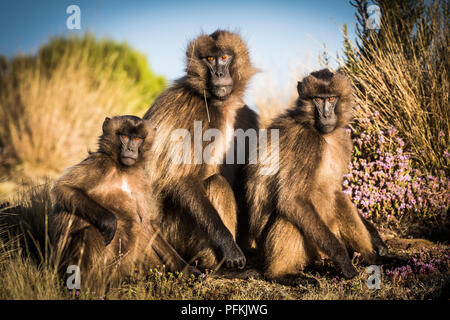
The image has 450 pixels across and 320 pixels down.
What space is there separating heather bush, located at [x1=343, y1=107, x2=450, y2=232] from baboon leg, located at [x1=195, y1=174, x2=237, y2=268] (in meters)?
1.61

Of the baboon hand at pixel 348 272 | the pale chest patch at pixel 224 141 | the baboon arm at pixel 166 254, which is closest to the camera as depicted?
the baboon hand at pixel 348 272

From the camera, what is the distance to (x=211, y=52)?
4316 mm

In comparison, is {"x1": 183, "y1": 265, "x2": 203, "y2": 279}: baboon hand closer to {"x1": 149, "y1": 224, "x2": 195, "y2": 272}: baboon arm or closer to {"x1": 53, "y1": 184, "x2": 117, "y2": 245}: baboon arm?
{"x1": 149, "y1": 224, "x2": 195, "y2": 272}: baboon arm

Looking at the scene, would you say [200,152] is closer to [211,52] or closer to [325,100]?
[211,52]

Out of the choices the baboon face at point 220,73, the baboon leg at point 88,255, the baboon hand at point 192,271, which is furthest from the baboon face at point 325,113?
the baboon leg at point 88,255

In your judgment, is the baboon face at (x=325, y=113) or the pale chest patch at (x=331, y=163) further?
the pale chest patch at (x=331, y=163)

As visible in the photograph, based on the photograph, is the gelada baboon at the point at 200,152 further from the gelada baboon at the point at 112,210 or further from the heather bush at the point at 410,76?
the heather bush at the point at 410,76

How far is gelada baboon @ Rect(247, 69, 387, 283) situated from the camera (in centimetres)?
384

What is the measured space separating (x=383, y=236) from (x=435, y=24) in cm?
249

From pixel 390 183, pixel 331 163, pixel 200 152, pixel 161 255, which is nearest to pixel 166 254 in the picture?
pixel 161 255

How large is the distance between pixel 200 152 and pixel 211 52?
0.94 metres

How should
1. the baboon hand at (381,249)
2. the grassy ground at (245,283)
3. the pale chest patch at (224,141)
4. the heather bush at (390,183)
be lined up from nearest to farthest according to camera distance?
the grassy ground at (245,283), the baboon hand at (381,249), the pale chest patch at (224,141), the heather bush at (390,183)

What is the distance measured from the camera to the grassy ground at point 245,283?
10.7ft
